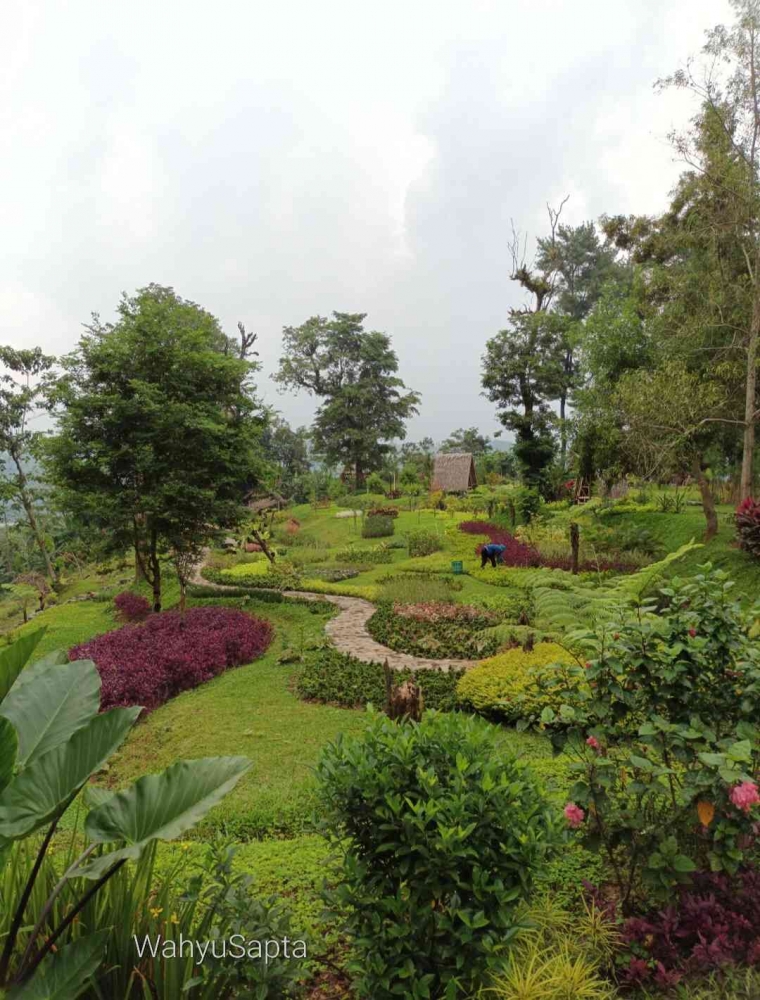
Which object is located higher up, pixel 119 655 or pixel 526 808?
pixel 526 808

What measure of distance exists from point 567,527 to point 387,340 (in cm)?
2446

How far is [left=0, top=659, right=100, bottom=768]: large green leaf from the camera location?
205 cm

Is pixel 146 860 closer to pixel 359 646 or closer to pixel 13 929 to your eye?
pixel 13 929

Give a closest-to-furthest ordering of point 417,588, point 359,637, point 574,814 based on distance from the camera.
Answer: point 574,814 → point 359,637 → point 417,588

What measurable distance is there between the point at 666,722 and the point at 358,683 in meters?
5.73

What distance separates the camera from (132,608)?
43.4ft

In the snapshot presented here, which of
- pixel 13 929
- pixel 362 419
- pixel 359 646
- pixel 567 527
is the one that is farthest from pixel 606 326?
pixel 362 419

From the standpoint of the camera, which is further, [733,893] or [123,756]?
[123,756]

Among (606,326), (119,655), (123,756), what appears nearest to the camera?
(123,756)

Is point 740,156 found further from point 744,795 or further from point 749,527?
point 744,795

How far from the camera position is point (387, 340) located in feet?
124

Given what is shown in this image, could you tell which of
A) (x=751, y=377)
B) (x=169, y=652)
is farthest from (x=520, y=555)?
(x=169, y=652)

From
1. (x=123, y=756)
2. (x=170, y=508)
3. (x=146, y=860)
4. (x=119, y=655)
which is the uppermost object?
(x=170, y=508)

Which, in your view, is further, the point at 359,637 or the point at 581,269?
the point at 581,269
